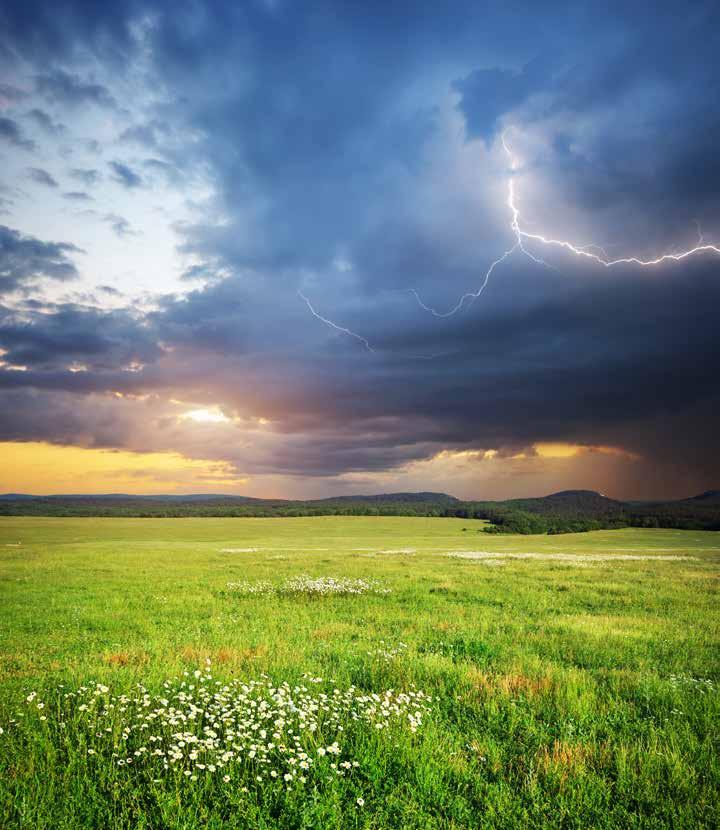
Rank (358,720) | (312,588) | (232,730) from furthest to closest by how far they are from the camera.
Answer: (312,588)
(358,720)
(232,730)

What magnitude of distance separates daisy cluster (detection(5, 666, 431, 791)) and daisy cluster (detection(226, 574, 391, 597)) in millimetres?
12970

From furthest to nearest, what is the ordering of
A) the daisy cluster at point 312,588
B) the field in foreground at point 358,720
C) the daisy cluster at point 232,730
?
the daisy cluster at point 312,588
the daisy cluster at point 232,730
the field in foreground at point 358,720

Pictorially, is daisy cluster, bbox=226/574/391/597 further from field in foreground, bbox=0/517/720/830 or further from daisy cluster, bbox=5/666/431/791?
daisy cluster, bbox=5/666/431/791

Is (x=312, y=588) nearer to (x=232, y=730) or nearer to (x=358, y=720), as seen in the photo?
(x=358, y=720)

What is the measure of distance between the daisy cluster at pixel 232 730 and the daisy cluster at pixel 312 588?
12970 mm

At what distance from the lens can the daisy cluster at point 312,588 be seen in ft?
67.2

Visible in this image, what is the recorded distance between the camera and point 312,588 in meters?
20.8

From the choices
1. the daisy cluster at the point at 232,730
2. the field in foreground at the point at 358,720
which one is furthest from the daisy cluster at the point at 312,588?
the daisy cluster at the point at 232,730

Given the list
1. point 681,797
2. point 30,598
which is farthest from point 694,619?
point 30,598

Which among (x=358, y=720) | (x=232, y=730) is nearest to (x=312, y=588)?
(x=358, y=720)

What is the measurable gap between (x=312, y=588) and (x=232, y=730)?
1518cm

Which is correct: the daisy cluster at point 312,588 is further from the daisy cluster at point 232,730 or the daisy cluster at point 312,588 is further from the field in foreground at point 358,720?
the daisy cluster at point 232,730

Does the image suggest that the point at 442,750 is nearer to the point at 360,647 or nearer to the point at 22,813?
the point at 22,813

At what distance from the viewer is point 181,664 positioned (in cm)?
954
